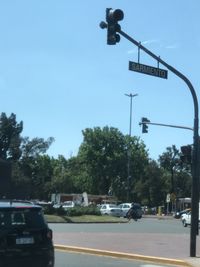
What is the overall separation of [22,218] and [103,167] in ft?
357

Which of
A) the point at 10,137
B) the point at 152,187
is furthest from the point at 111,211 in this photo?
the point at 10,137

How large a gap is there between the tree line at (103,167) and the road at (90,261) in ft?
311

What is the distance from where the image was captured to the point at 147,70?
18.4 meters

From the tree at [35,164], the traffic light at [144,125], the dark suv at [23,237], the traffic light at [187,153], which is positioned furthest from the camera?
the tree at [35,164]

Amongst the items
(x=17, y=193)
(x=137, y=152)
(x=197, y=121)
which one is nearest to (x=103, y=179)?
(x=137, y=152)

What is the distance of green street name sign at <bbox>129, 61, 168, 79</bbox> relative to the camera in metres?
18.0

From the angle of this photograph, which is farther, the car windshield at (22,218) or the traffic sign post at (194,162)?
the traffic sign post at (194,162)

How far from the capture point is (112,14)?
16234mm

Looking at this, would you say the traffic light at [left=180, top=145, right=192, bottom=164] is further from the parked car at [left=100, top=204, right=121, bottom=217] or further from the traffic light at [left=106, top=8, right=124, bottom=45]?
the parked car at [left=100, top=204, right=121, bottom=217]

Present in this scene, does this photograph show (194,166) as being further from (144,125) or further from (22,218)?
(144,125)

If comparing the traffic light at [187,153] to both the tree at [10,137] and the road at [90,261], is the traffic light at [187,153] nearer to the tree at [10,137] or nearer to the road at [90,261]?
the road at [90,261]

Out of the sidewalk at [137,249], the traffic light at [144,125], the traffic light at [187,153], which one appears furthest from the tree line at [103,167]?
the traffic light at [187,153]

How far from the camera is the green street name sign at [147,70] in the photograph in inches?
707

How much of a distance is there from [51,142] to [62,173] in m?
7.65
